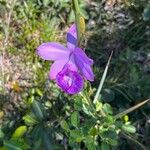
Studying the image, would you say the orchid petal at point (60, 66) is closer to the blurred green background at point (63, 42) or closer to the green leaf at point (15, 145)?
the green leaf at point (15, 145)

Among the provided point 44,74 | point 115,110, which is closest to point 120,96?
point 115,110

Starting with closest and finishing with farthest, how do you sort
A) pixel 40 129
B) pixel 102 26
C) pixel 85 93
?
pixel 85 93, pixel 40 129, pixel 102 26

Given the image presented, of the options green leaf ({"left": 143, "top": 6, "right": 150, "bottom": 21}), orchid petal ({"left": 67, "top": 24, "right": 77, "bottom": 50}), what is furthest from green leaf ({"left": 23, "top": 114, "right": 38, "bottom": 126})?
green leaf ({"left": 143, "top": 6, "right": 150, "bottom": 21})

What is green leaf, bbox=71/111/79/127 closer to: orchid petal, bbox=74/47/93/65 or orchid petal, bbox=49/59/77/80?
Result: orchid petal, bbox=49/59/77/80

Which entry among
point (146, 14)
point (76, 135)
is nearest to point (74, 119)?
point (76, 135)

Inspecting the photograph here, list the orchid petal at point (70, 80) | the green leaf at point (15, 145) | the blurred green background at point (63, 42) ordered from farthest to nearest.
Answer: the blurred green background at point (63, 42) → the green leaf at point (15, 145) → the orchid petal at point (70, 80)

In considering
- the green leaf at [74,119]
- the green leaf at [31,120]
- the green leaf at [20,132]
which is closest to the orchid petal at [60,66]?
the green leaf at [74,119]

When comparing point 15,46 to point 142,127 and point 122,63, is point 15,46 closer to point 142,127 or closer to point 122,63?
point 122,63

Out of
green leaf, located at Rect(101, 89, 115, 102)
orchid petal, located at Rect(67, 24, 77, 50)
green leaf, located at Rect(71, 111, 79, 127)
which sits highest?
orchid petal, located at Rect(67, 24, 77, 50)

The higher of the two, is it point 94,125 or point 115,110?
point 94,125
